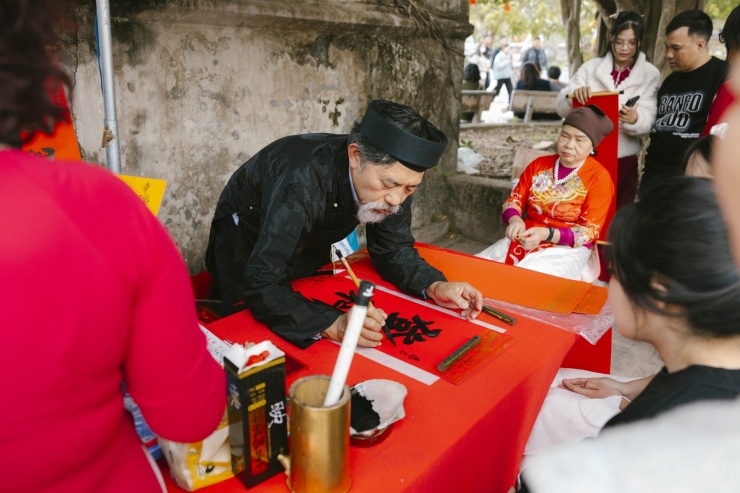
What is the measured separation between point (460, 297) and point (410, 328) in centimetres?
27

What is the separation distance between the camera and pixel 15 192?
67 cm

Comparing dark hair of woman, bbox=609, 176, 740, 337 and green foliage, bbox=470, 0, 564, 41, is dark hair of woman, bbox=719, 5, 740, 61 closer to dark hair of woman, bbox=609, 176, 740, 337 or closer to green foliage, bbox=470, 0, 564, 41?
dark hair of woman, bbox=609, 176, 740, 337

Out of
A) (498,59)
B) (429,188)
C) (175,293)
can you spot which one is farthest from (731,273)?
(498,59)

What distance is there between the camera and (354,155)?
2.20 metres

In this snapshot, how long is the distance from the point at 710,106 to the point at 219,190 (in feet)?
10.9

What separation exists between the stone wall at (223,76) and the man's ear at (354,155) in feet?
4.91

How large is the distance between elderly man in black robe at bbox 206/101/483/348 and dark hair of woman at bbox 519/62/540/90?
41.4 feet

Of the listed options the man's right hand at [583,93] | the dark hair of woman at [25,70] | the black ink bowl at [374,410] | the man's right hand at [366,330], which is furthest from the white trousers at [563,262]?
the dark hair of woman at [25,70]

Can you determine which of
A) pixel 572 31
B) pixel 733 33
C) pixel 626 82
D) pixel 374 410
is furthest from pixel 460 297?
pixel 572 31

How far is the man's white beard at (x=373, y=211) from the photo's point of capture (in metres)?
2.20

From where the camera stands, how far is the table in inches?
45.2

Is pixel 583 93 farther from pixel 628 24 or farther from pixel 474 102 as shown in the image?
pixel 474 102

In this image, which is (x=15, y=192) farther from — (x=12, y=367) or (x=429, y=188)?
(x=429, y=188)

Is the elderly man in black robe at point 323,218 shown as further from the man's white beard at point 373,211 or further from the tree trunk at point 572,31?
the tree trunk at point 572,31
